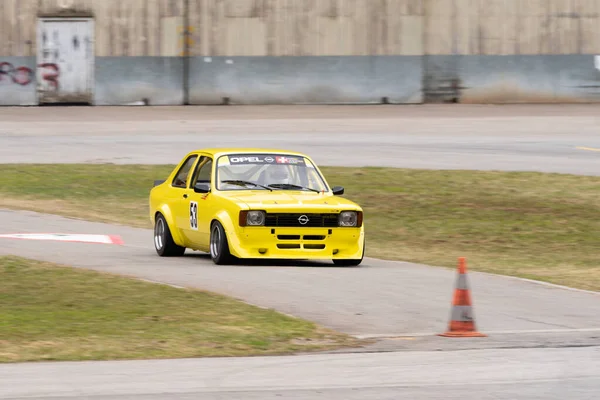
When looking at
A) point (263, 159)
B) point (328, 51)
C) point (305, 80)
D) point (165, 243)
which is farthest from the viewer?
point (305, 80)

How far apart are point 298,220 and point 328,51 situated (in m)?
30.0

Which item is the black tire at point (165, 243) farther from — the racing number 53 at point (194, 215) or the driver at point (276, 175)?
the driver at point (276, 175)

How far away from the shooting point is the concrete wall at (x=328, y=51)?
44.2 metres

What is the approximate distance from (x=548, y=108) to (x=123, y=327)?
117ft

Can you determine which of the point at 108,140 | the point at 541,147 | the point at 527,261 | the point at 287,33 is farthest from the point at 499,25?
the point at 527,261

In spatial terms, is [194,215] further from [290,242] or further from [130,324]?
[130,324]

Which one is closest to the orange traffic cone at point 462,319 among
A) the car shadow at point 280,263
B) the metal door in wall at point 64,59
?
the car shadow at point 280,263

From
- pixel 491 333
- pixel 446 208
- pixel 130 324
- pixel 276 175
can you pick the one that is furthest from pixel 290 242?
pixel 446 208

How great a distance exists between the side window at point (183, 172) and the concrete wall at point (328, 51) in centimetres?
2724

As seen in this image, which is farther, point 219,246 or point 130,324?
point 219,246

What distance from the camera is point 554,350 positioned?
33.5ft

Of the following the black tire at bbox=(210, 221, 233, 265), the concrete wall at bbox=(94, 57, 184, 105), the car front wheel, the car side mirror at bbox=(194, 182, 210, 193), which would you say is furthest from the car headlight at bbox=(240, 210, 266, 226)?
the concrete wall at bbox=(94, 57, 184, 105)

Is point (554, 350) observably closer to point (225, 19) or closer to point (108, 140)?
point (108, 140)

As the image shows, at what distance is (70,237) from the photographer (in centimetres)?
1911
